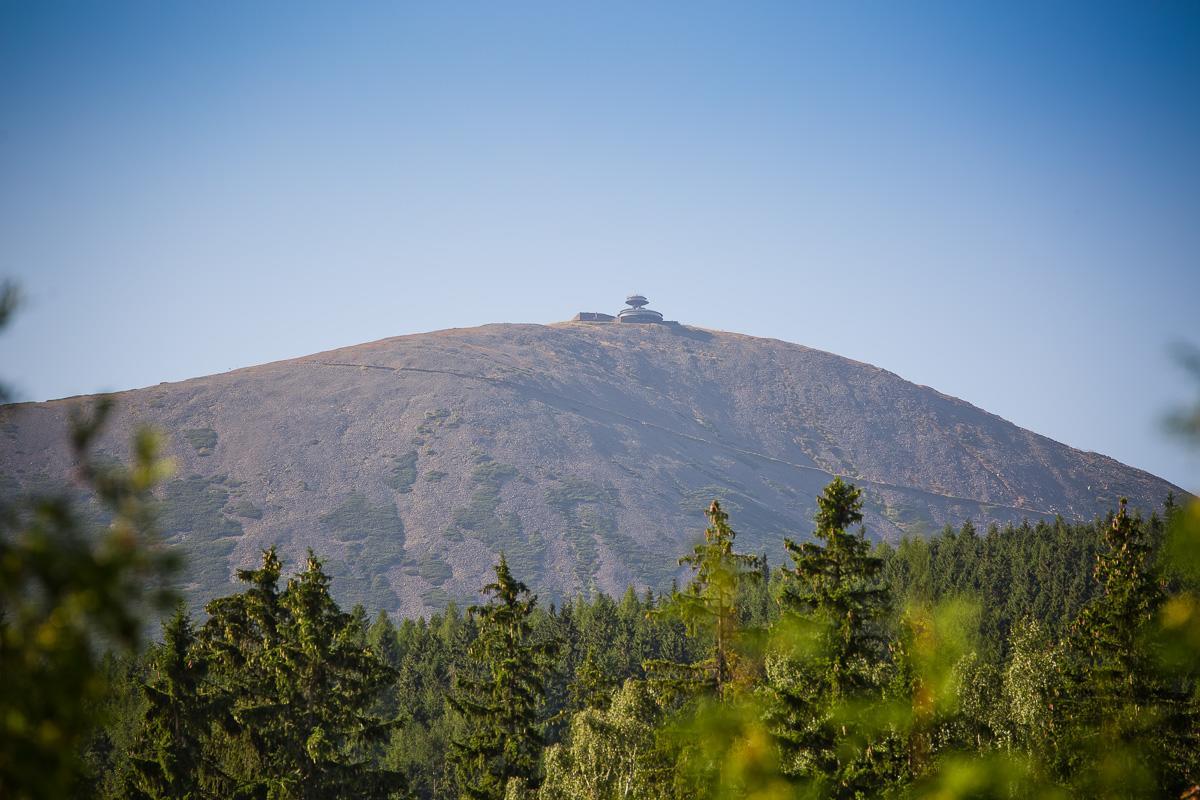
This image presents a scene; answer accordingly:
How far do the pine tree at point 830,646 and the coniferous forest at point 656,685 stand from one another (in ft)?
0.21

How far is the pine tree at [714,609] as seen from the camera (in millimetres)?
19766

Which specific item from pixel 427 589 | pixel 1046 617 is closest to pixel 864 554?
pixel 1046 617

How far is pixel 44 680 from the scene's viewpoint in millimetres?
2898

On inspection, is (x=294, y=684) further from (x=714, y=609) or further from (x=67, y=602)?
(x=67, y=602)

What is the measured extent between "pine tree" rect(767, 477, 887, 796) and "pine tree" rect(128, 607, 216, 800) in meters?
15.7

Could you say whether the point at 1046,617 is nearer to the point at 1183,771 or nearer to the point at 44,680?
the point at 1183,771

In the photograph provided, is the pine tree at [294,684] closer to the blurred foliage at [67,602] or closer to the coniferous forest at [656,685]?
the coniferous forest at [656,685]

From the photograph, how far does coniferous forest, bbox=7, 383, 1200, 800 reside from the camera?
9.42 ft

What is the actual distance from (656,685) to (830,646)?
510 centimetres

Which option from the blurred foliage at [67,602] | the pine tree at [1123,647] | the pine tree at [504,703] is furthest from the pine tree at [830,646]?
the blurred foliage at [67,602]

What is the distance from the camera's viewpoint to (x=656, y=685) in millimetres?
20375

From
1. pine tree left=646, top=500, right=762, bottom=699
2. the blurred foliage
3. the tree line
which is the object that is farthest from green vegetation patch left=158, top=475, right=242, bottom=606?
the blurred foliage

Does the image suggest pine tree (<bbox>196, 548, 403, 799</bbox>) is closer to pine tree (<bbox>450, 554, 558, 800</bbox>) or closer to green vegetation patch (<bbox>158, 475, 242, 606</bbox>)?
pine tree (<bbox>450, 554, 558, 800</bbox>)

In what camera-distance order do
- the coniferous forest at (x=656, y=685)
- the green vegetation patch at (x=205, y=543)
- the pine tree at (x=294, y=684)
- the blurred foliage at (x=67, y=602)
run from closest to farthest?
1. the blurred foliage at (x=67, y=602)
2. the coniferous forest at (x=656, y=685)
3. the pine tree at (x=294, y=684)
4. the green vegetation patch at (x=205, y=543)
